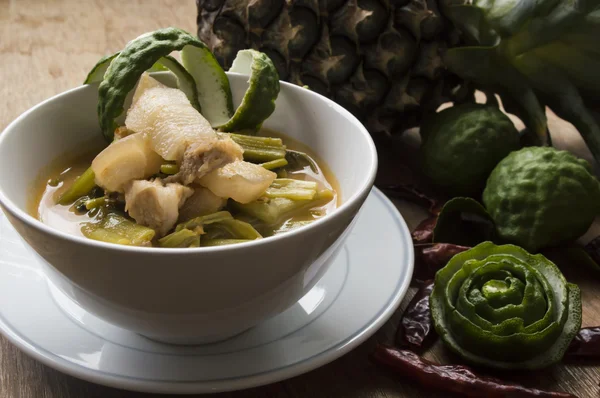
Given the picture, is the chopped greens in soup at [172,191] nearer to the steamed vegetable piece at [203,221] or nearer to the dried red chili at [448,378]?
the steamed vegetable piece at [203,221]

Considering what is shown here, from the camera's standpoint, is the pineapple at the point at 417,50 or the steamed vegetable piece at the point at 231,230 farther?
the pineapple at the point at 417,50

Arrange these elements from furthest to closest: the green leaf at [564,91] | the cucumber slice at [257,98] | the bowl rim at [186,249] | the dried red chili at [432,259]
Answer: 1. the green leaf at [564,91]
2. the dried red chili at [432,259]
3. the cucumber slice at [257,98]
4. the bowl rim at [186,249]

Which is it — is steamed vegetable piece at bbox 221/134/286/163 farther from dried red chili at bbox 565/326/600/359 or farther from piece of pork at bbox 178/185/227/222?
dried red chili at bbox 565/326/600/359

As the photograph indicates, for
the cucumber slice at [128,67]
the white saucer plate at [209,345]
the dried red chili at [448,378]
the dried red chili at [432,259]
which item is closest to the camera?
the white saucer plate at [209,345]

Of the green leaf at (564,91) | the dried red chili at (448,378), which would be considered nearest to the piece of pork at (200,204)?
the dried red chili at (448,378)

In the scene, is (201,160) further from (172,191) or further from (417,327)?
(417,327)

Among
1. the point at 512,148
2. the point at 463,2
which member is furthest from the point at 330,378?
the point at 463,2
